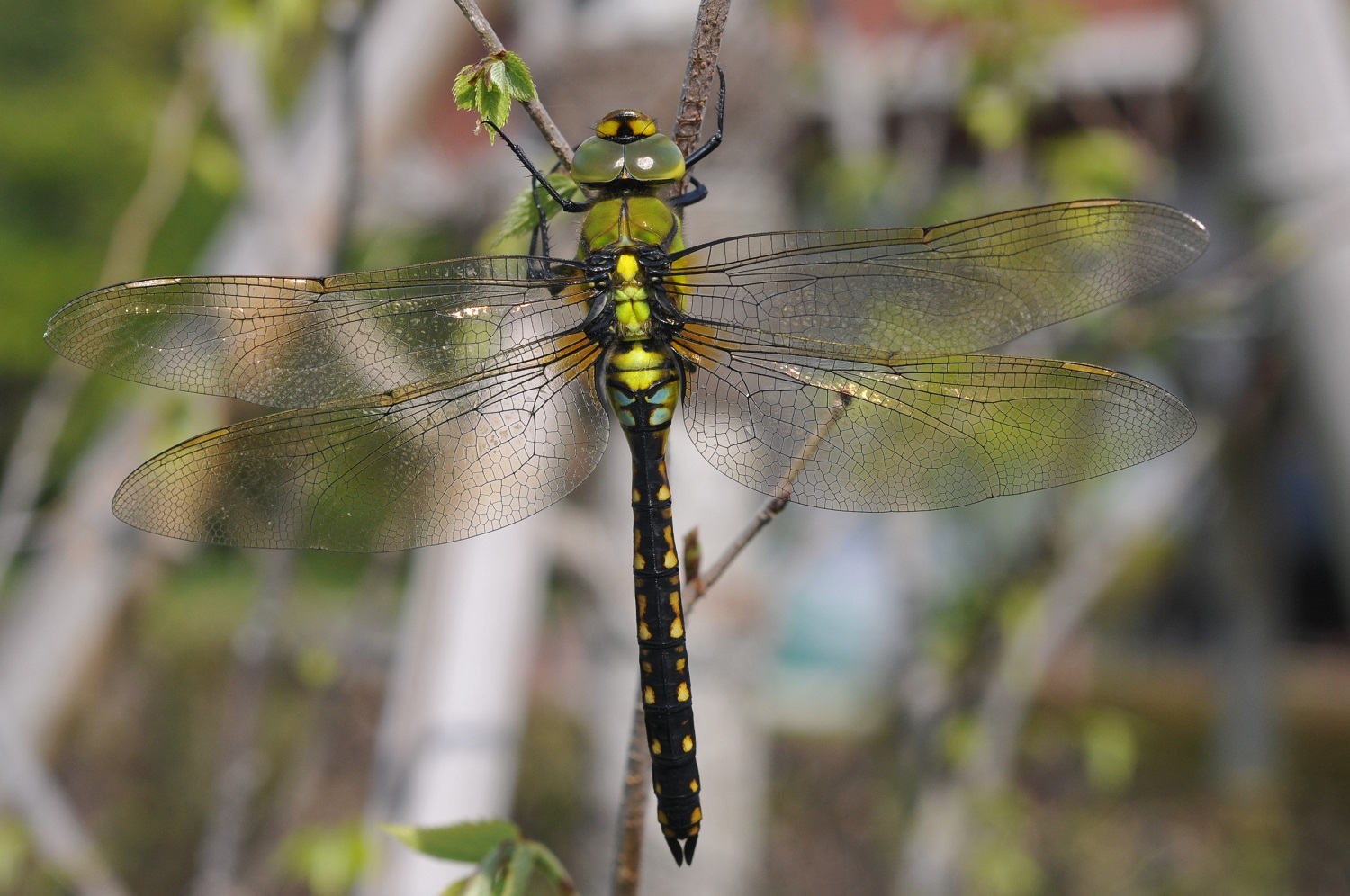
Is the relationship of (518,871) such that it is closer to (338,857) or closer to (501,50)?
(501,50)

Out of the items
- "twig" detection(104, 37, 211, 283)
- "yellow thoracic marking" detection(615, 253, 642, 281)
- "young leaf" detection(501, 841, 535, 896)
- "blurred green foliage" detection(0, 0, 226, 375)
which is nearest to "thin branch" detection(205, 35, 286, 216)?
"twig" detection(104, 37, 211, 283)

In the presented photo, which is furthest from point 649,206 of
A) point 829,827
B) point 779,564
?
point 829,827

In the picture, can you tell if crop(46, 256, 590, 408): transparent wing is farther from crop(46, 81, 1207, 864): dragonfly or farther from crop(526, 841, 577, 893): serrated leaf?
crop(526, 841, 577, 893): serrated leaf

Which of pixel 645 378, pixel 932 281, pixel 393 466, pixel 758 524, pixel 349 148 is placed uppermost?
pixel 349 148

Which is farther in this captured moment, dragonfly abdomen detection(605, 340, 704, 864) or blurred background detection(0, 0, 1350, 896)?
blurred background detection(0, 0, 1350, 896)

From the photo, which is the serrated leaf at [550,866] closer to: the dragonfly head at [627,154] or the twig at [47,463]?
the dragonfly head at [627,154]

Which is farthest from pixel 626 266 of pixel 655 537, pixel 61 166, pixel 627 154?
pixel 61 166

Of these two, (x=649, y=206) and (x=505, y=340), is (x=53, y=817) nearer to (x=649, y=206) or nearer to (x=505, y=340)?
(x=505, y=340)
